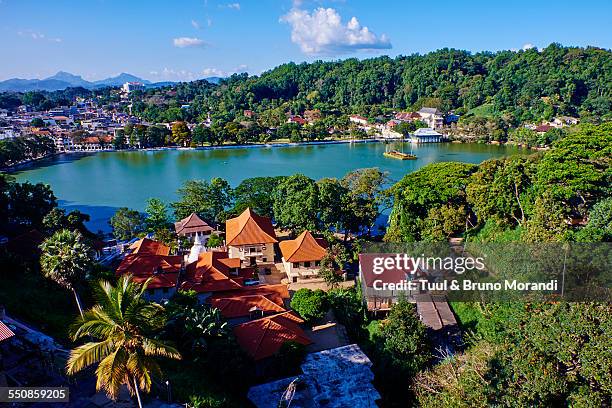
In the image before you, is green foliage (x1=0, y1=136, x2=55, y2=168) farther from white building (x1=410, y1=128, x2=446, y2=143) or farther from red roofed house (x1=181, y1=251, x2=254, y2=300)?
white building (x1=410, y1=128, x2=446, y2=143)

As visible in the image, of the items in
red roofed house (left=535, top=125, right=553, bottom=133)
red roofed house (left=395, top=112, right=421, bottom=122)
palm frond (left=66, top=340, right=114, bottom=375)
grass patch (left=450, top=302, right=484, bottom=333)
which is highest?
red roofed house (left=395, top=112, right=421, bottom=122)

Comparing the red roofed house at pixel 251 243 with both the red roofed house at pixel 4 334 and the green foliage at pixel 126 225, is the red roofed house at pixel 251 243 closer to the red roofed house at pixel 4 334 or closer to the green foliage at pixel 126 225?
the green foliage at pixel 126 225

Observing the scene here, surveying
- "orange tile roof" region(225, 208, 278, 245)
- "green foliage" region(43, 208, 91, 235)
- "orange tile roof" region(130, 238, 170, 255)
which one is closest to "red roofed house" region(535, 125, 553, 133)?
"orange tile roof" region(225, 208, 278, 245)

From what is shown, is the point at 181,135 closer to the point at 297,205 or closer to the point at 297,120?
the point at 297,120

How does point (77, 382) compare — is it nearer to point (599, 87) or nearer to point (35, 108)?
point (599, 87)

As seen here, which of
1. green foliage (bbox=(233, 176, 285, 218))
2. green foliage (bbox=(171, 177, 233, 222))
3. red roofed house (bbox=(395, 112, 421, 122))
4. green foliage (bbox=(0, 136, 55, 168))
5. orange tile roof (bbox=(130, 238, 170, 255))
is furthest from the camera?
red roofed house (bbox=(395, 112, 421, 122))

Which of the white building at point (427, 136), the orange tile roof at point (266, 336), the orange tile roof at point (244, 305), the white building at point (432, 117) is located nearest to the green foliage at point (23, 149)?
the orange tile roof at point (244, 305)

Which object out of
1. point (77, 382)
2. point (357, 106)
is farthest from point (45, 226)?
point (357, 106)
